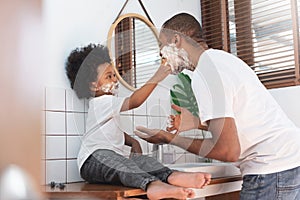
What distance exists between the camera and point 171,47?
1554 mm

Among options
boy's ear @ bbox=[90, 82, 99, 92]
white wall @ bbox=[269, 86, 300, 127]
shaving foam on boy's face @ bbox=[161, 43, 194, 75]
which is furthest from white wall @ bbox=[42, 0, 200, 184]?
white wall @ bbox=[269, 86, 300, 127]

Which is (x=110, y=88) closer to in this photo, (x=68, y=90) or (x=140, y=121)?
(x=68, y=90)

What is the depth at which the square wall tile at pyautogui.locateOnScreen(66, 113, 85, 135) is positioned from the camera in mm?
1784

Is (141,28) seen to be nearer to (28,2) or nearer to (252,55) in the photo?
(252,55)

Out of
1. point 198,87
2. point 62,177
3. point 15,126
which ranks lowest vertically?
point 62,177

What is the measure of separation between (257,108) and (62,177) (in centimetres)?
92

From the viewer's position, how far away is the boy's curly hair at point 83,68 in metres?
1.76

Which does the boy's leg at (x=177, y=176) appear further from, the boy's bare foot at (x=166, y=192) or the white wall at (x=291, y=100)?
the white wall at (x=291, y=100)

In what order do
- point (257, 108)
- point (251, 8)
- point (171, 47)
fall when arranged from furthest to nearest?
1. point (251, 8)
2. point (171, 47)
3. point (257, 108)

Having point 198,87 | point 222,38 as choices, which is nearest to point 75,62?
point 198,87

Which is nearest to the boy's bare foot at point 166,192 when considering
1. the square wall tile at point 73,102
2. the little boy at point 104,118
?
the little boy at point 104,118

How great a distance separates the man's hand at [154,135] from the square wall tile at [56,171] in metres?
0.41

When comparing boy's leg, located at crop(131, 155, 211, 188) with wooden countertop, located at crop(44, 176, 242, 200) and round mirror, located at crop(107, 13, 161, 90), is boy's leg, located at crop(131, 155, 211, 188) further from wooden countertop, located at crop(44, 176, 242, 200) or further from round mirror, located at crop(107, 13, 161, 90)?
round mirror, located at crop(107, 13, 161, 90)

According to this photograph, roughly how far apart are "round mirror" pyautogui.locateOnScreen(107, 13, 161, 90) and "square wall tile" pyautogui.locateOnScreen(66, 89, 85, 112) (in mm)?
249
